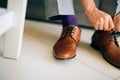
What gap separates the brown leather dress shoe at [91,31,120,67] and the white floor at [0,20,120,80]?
2 cm

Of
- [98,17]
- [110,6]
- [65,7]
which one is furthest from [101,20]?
[110,6]

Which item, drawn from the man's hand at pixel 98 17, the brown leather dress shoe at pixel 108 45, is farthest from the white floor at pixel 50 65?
the man's hand at pixel 98 17

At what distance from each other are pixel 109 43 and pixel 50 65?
0.82 feet

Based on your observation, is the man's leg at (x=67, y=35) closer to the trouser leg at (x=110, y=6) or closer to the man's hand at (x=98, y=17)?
the man's hand at (x=98, y=17)

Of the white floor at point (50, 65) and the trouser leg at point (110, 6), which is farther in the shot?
the trouser leg at point (110, 6)

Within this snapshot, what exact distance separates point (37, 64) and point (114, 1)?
43 cm

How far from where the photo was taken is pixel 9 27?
23.9 inches

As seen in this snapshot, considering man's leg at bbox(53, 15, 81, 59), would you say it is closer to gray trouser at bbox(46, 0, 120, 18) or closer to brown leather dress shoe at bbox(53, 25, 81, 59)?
brown leather dress shoe at bbox(53, 25, 81, 59)

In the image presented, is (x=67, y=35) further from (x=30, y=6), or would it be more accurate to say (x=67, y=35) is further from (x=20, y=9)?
(x=30, y=6)

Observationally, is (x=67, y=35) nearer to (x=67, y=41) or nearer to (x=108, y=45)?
(x=67, y=41)

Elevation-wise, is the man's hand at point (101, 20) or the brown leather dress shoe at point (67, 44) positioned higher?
the man's hand at point (101, 20)

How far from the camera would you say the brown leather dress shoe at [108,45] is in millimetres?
700

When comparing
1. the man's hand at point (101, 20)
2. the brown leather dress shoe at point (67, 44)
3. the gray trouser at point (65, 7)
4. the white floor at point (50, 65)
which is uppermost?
the gray trouser at point (65, 7)

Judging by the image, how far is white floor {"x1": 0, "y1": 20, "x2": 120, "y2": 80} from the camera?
590 millimetres
